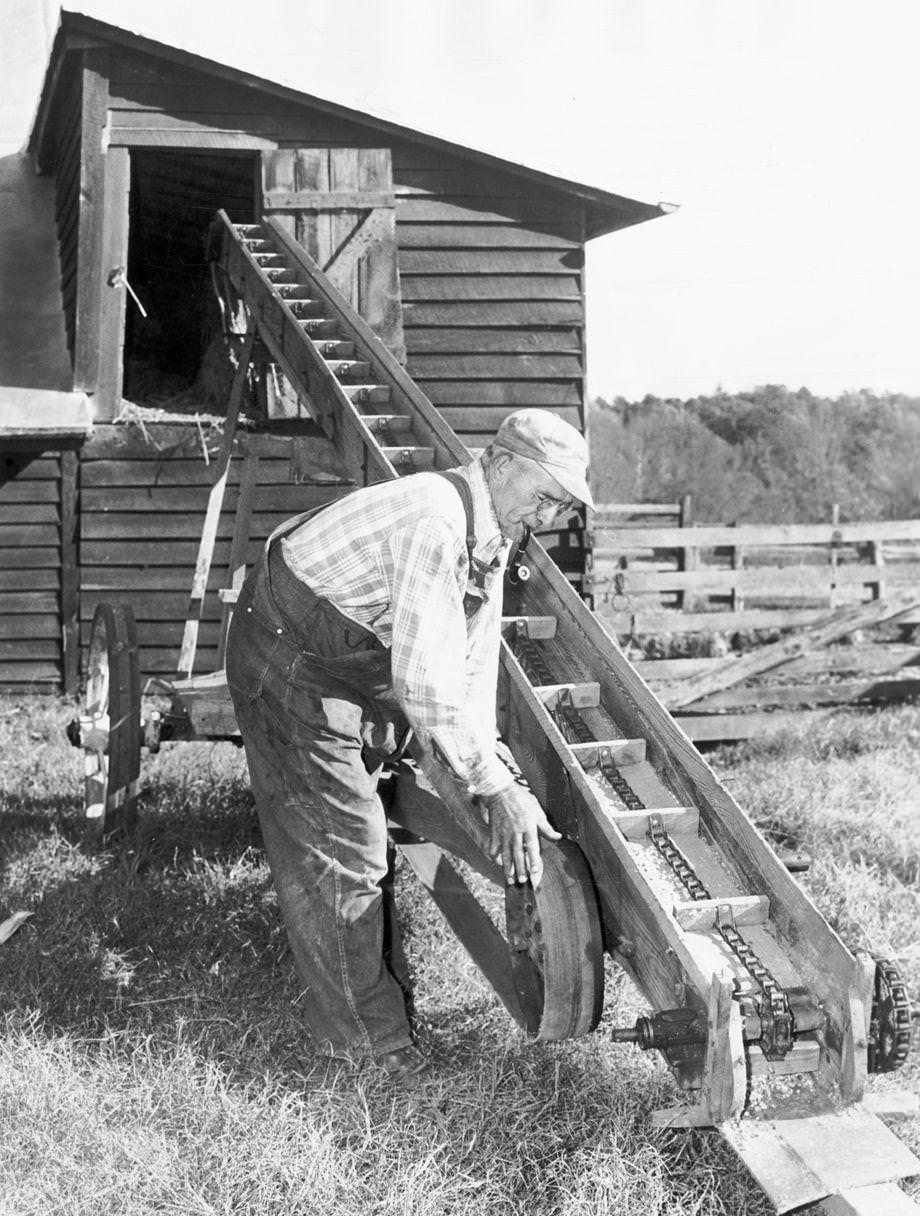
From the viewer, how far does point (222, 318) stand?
1099 centimetres

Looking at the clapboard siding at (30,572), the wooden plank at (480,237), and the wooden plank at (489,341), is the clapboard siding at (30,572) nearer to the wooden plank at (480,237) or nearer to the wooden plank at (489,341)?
the wooden plank at (489,341)

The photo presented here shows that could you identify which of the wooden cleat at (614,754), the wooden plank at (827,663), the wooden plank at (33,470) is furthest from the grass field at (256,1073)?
the wooden plank at (33,470)

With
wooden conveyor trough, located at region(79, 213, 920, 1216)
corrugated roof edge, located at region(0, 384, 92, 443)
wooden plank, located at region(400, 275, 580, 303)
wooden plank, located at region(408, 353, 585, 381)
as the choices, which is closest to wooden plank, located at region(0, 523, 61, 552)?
corrugated roof edge, located at region(0, 384, 92, 443)

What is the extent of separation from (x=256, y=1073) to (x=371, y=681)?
1247 millimetres

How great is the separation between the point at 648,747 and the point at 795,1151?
142 cm

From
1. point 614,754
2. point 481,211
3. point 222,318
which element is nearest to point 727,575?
point 481,211

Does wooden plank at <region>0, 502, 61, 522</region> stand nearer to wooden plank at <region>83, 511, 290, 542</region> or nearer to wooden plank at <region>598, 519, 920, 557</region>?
wooden plank at <region>83, 511, 290, 542</region>

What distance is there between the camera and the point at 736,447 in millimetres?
67938

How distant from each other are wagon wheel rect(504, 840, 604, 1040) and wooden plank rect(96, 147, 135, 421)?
26.1 feet

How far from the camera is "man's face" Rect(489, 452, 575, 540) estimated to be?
3.35 m

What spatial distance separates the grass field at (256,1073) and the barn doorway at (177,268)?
7008mm

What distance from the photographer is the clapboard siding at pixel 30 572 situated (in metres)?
11.0

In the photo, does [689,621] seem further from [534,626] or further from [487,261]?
[534,626]

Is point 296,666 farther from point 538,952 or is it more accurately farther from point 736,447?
point 736,447
